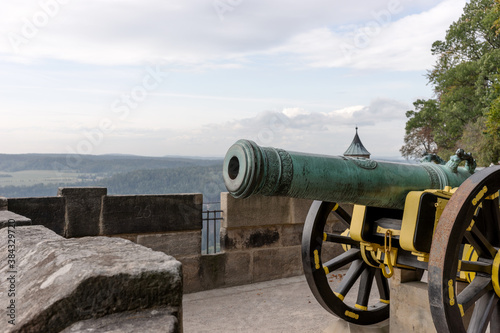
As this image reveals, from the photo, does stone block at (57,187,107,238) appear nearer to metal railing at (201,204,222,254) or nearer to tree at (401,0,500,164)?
metal railing at (201,204,222,254)

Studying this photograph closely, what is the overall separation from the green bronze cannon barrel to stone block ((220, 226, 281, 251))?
3.03 m

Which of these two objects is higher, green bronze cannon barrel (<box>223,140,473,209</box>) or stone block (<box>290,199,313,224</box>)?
green bronze cannon barrel (<box>223,140,473,209</box>)

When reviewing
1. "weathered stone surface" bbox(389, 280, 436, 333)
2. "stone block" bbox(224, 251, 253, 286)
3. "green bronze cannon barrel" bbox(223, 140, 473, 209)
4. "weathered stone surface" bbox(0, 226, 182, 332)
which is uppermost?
"green bronze cannon barrel" bbox(223, 140, 473, 209)

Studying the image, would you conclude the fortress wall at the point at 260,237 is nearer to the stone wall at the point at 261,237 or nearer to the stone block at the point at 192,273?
the stone wall at the point at 261,237

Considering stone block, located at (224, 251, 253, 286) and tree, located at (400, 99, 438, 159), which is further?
tree, located at (400, 99, 438, 159)

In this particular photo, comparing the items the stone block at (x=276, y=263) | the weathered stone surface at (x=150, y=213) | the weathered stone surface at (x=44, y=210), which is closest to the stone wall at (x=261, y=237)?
the stone block at (x=276, y=263)

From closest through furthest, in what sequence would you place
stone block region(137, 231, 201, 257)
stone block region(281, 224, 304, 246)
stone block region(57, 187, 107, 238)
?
stone block region(57, 187, 107, 238) < stone block region(137, 231, 201, 257) < stone block region(281, 224, 304, 246)

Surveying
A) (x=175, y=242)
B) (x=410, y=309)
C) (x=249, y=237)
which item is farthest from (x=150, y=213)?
(x=410, y=309)

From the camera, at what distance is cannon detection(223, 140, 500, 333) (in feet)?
8.74

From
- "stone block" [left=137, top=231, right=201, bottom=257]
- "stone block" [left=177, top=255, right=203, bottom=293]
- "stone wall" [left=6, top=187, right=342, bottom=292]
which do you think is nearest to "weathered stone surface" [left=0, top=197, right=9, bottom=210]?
"stone wall" [left=6, top=187, right=342, bottom=292]

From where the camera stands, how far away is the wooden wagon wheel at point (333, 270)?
405 centimetres

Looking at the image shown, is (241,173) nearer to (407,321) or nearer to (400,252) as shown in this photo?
(400,252)

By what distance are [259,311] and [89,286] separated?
4.13m

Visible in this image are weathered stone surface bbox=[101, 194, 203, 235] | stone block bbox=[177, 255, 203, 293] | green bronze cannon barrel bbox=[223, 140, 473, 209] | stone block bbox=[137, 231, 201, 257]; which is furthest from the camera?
stone block bbox=[177, 255, 203, 293]
